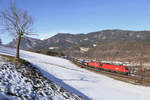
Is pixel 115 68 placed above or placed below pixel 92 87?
above

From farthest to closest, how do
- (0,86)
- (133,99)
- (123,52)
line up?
(123,52) < (133,99) < (0,86)

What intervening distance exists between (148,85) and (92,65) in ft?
52.9

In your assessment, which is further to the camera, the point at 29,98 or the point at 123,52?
the point at 123,52

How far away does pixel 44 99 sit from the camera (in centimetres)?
565

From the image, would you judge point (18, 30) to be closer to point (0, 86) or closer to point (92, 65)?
point (0, 86)

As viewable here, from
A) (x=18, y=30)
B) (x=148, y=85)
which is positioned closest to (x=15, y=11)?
(x=18, y=30)

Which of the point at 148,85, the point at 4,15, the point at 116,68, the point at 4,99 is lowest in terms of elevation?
the point at 148,85

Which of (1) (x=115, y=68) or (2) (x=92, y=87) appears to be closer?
(2) (x=92, y=87)

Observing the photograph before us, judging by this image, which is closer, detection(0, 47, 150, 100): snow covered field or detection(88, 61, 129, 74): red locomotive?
detection(0, 47, 150, 100): snow covered field

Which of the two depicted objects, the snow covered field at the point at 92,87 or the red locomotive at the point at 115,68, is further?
the red locomotive at the point at 115,68

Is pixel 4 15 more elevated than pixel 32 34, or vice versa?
pixel 4 15

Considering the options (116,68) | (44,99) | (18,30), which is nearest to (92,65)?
(116,68)

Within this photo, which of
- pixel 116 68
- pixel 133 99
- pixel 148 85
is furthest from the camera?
pixel 116 68

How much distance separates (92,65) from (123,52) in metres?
51.3
